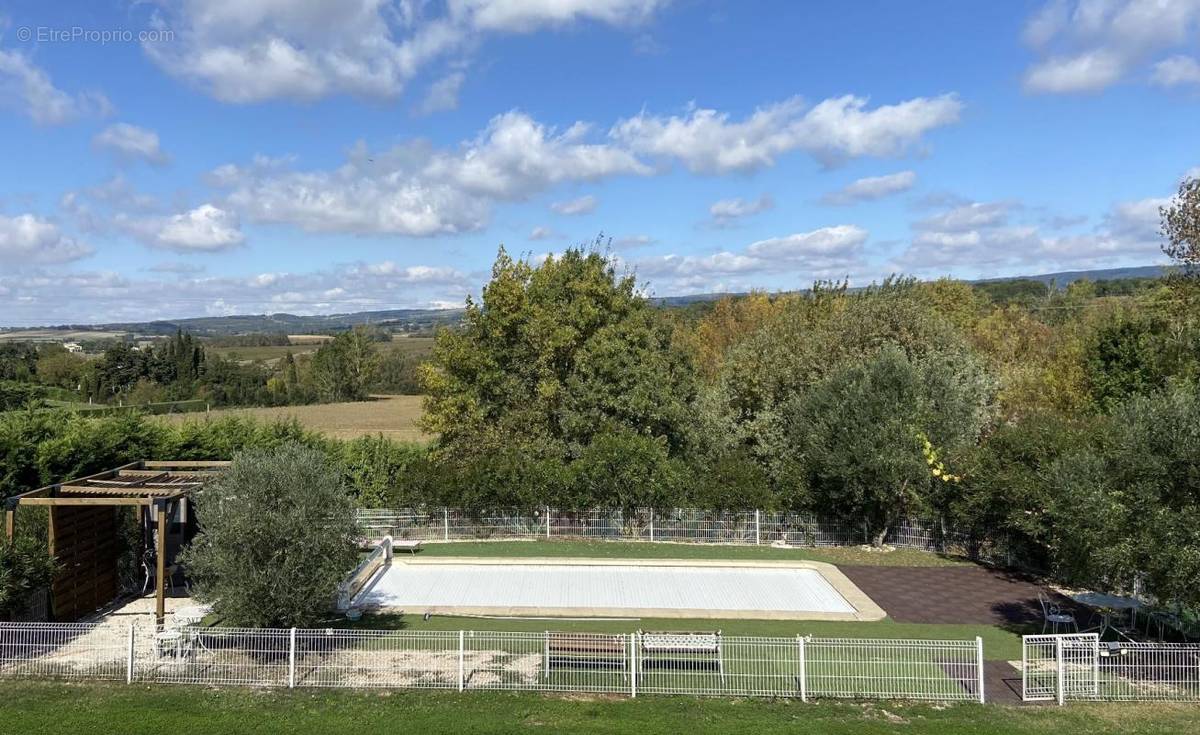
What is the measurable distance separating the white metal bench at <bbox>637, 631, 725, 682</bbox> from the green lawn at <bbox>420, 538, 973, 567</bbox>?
8739 millimetres

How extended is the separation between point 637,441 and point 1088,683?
44.3 feet

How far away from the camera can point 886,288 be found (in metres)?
A: 34.6

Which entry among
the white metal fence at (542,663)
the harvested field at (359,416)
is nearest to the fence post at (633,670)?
the white metal fence at (542,663)

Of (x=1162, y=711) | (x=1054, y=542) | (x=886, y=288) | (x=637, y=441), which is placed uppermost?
(x=886, y=288)

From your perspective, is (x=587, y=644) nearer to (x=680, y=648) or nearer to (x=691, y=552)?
(x=680, y=648)

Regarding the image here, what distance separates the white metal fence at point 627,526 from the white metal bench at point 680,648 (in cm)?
1067

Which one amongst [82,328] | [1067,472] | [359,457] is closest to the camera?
[1067,472]

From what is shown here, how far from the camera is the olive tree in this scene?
37.7ft

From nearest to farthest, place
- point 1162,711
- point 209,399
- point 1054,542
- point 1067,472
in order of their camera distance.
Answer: point 1162,711, point 1067,472, point 1054,542, point 209,399

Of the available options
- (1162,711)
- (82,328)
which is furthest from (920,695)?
(82,328)

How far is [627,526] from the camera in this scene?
21984 mm

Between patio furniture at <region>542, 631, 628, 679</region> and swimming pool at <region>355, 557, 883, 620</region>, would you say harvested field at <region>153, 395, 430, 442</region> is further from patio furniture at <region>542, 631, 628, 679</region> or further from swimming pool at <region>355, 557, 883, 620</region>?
patio furniture at <region>542, 631, 628, 679</region>

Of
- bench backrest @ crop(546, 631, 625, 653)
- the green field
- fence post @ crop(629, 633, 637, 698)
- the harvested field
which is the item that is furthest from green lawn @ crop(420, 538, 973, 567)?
the green field

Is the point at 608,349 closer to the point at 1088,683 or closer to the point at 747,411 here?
the point at 747,411
